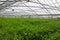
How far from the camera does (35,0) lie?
13766 millimetres

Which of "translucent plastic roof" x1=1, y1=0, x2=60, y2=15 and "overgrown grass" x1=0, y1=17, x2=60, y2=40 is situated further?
"translucent plastic roof" x1=1, y1=0, x2=60, y2=15

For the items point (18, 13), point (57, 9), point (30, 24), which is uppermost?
point (30, 24)

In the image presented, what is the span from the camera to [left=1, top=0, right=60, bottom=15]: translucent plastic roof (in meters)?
13.7

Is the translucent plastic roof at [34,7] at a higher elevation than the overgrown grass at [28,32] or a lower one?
lower

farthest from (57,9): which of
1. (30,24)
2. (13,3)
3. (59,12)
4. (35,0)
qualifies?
(30,24)

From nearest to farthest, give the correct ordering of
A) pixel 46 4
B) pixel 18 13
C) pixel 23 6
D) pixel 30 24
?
pixel 30 24 → pixel 46 4 → pixel 23 6 → pixel 18 13

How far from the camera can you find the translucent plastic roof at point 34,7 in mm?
13704

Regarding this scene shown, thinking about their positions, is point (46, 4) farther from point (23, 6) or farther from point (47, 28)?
point (47, 28)

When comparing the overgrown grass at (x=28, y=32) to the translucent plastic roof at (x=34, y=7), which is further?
the translucent plastic roof at (x=34, y=7)

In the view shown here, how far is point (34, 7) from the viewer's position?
14.7 meters

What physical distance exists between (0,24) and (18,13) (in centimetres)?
1117

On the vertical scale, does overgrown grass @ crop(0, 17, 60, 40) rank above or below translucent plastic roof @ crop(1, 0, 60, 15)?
above

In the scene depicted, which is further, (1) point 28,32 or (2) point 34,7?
(2) point 34,7

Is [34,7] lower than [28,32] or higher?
lower
